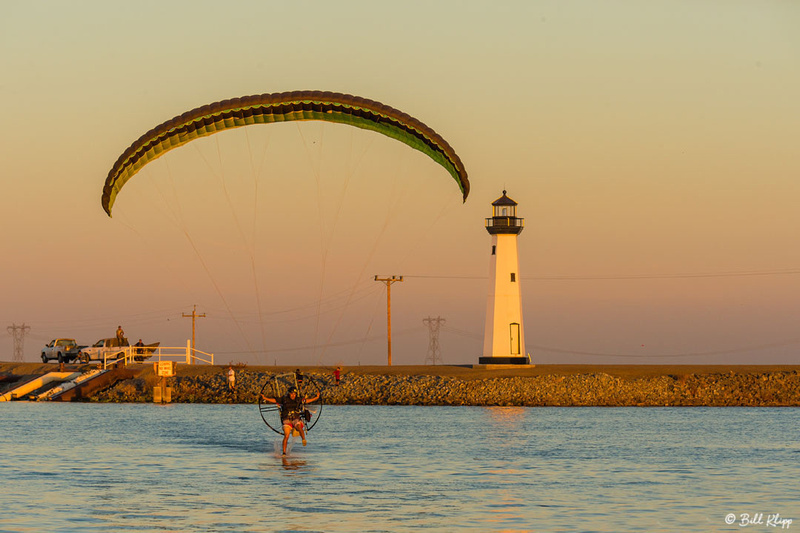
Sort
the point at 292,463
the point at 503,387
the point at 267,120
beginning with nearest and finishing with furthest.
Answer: the point at 292,463
the point at 267,120
the point at 503,387

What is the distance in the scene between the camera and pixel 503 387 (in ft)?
204

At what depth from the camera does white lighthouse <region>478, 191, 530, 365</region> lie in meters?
65.2

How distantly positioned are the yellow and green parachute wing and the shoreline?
3010 cm

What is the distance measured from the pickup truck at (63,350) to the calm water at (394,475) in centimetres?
1933

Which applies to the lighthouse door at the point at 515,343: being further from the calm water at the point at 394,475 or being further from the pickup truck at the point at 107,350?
the pickup truck at the point at 107,350

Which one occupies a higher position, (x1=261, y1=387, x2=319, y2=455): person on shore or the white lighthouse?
the white lighthouse

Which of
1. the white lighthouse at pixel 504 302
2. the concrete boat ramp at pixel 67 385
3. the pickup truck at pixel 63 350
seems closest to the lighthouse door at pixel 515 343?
the white lighthouse at pixel 504 302

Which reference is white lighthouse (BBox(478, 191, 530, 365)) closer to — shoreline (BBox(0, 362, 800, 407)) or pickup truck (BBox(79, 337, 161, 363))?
shoreline (BBox(0, 362, 800, 407))

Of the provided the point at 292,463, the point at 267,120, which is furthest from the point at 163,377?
the point at 292,463

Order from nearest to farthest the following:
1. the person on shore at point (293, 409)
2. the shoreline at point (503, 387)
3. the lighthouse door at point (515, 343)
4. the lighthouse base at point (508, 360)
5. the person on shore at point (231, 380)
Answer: the person on shore at point (293, 409), the shoreline at point (503, 387), the person on shore at point (231, 380), the lighthouse door at point (515, 343), the lighthouse base at point (508, 360)

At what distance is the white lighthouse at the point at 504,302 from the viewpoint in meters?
65.2

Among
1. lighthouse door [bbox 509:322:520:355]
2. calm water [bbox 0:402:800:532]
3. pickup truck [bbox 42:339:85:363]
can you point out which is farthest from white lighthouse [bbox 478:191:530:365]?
pickup truck [bbox 42:339:85:363]

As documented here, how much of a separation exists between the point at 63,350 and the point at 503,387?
97.5 ft

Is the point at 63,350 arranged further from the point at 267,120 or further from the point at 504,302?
the point at 267,120
